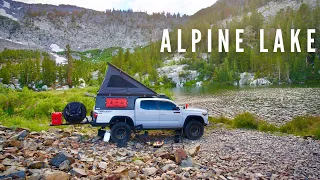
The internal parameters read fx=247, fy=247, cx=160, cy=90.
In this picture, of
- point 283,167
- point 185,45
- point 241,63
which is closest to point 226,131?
point 283,167

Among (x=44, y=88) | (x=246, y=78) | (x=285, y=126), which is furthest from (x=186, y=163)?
(x=246, y=78)

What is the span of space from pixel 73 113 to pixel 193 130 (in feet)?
24.9

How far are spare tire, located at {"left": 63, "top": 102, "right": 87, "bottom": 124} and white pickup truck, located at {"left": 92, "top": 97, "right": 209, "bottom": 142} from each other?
114 centimetres

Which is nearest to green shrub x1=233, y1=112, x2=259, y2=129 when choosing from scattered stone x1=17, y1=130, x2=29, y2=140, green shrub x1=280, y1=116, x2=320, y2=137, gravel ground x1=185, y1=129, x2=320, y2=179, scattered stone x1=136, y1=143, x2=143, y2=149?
green shrub x1=280, y1=116, x2=320, y2=137

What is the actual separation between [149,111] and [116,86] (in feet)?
8.27

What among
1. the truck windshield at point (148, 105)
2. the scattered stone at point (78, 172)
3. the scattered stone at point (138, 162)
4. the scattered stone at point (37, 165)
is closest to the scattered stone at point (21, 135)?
the scattered stone at point (37, 165)

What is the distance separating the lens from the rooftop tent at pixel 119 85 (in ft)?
48.9

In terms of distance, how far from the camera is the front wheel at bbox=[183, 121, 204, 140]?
52.0 ft

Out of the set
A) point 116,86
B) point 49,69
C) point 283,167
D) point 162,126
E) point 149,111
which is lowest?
point 283,167

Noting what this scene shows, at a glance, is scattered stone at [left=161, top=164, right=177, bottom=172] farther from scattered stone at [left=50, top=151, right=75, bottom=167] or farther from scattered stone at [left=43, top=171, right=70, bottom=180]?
scattered stone at [left=43, top=171, right=70, bottom=180]

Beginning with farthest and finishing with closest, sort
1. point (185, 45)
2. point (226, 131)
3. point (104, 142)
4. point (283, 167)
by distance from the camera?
1. point (185, 45)
2. point (226, 131)
3. point (104, 142)
4. point (283, 167)

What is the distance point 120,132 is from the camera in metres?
14.6

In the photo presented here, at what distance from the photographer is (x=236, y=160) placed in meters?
11.7

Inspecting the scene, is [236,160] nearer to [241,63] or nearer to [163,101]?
[163,101]
